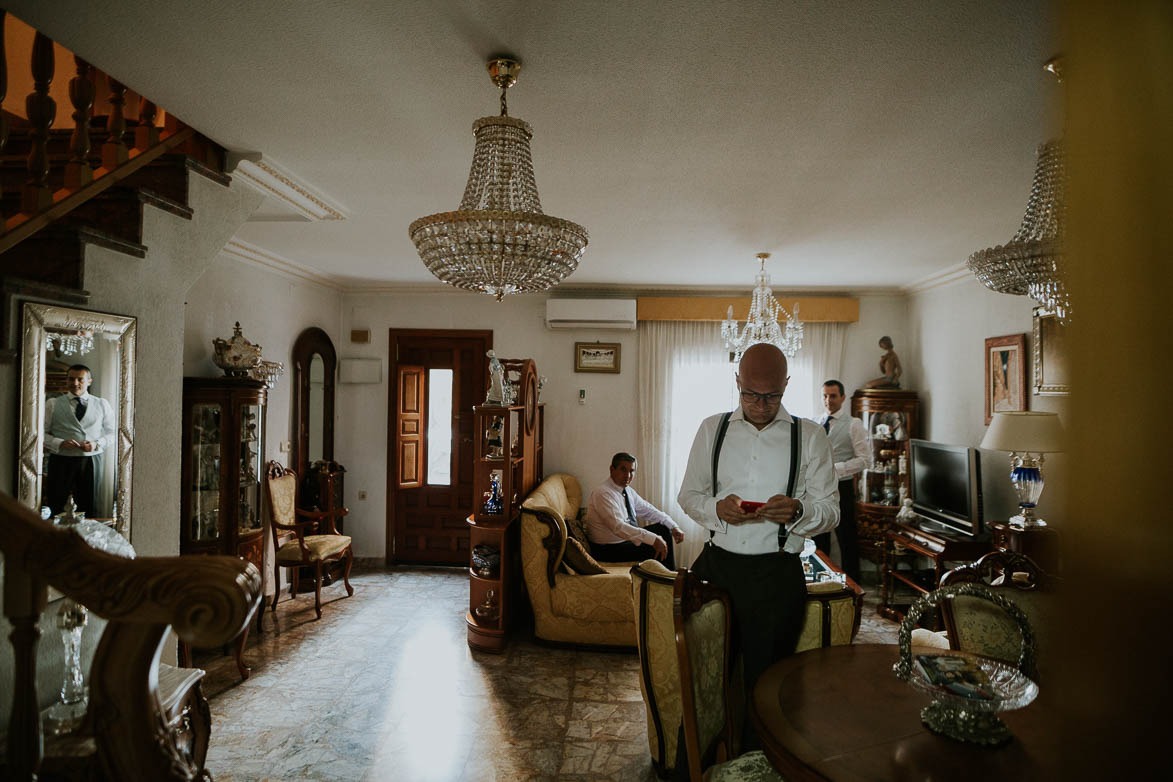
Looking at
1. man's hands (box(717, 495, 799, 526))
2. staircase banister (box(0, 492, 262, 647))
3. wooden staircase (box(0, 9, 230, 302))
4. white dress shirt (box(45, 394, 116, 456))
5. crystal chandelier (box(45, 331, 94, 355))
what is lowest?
man's hands (box(717, 495, 799, 526))

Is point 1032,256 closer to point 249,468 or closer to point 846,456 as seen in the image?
point 846,456

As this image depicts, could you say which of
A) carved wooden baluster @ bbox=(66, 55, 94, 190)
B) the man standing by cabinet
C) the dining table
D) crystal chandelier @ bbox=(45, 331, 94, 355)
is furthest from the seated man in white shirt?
carved wooden baluster @ bbox=(66, 55, 94, 190)

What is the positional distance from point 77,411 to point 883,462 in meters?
5.31

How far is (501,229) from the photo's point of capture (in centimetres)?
176

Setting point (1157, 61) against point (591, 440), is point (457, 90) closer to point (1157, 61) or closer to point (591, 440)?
point (1157, 61)

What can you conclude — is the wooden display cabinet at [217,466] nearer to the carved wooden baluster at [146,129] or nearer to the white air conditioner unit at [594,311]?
the carved wooden baluster at [146,129]

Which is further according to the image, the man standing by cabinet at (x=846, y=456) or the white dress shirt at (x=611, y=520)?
the man standing by cabinet at (x=846, y=456)

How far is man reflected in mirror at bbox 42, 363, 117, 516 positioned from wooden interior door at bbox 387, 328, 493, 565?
374 centimetres

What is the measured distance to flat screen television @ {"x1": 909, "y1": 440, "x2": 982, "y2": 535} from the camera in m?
4.26

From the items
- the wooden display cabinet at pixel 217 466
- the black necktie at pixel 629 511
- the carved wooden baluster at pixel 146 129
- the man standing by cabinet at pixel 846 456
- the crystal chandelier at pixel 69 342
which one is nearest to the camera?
the crystal chandelier at pixel 69 342

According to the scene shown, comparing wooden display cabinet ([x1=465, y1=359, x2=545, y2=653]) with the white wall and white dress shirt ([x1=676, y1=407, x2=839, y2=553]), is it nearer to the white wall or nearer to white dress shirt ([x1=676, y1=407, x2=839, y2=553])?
white dress shirt ([x1=676, y1=407, x2=839, y2=553])

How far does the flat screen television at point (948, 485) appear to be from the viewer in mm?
4258

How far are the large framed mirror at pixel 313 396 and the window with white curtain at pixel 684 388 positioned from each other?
2.92m

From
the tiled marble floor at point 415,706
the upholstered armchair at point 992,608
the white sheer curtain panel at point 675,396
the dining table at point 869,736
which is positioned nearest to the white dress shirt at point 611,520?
the tiled marble floor at point 415,706
